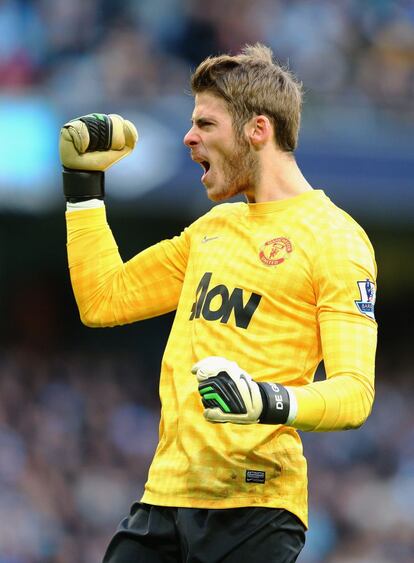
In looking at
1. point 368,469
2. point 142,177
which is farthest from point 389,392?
point 142,177

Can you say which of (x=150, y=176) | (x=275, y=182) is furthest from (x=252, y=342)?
(x=150, y=176)

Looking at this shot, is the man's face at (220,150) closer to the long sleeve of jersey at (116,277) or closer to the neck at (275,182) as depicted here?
the neck at (275,182)

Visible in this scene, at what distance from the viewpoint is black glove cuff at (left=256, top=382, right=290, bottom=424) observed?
3.57m

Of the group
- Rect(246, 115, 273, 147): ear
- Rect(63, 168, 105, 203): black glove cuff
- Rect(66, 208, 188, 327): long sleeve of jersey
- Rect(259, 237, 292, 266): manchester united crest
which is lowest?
Rect(66, 208, 188, 327): long sleeve of jersey

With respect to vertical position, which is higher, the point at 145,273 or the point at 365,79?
the point at 365,79

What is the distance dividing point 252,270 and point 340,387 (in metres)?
0.57

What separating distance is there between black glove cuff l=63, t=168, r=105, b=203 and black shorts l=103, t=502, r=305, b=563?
46.6 inches

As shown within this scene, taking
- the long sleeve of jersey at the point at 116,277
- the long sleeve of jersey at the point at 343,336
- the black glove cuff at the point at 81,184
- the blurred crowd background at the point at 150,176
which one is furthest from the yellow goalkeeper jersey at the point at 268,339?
the blurred crowd background at the point at 150,176

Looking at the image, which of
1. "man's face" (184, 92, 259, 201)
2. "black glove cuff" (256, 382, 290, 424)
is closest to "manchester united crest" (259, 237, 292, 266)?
"man's face" (184, 92, 259, 201)

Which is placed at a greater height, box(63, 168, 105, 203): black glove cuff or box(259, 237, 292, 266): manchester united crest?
box(63, 168, 105, 203): black glove cuff

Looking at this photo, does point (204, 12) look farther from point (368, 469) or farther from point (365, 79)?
point (368, 469)

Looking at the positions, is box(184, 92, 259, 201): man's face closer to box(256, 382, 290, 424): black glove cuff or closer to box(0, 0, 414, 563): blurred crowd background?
box(256, 382, 290, 424): black glove cuff

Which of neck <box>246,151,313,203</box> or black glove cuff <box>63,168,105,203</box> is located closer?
neck <box>246,151,313,203</box>

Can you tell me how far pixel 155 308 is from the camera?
4574 millimetres
